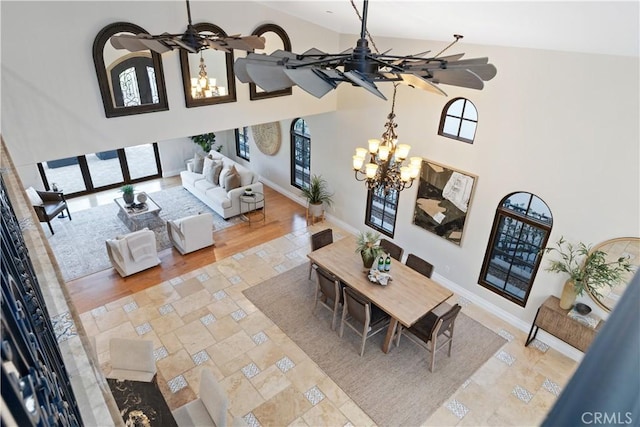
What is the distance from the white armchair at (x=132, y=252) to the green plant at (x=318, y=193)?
3453 mm

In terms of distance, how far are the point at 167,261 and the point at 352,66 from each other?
21.1 feet

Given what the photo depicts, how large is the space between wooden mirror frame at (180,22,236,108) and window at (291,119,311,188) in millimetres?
2803

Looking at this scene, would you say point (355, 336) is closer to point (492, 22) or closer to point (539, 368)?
point (539, 368)

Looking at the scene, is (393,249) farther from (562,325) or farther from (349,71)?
(349,71)

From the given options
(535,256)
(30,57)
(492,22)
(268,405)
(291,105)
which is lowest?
(268,405)

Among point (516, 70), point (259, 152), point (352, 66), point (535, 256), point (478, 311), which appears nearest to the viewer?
point (352, 66)

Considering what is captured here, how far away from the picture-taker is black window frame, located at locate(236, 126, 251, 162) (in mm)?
11609

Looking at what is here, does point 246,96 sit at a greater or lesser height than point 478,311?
greater

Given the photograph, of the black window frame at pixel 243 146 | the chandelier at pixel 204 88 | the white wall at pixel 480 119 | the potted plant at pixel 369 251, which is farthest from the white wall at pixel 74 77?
the black window frame at pixel 243 146

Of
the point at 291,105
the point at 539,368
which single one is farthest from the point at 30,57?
the point at 539,368

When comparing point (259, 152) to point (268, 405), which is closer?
point (268, 405)

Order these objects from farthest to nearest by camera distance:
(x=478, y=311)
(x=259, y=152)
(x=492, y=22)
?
(x=259, y=152), (x=478, y=311), (x=492, y=22)

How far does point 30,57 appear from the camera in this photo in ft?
15.9

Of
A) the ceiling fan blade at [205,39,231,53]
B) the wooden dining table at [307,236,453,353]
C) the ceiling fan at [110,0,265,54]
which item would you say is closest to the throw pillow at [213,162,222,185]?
the wooden dining table at [307,236,453,353]
